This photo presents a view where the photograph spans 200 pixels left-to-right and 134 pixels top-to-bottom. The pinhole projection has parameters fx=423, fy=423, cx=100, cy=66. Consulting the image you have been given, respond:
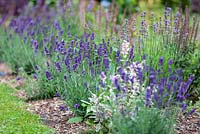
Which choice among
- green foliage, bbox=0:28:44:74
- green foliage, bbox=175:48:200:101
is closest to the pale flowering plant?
green foliage, bbox=175:48:200:101

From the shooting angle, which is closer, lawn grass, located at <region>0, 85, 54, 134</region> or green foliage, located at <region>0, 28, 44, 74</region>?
lawn grass, located at <region>0, 85, 54, 134</region>

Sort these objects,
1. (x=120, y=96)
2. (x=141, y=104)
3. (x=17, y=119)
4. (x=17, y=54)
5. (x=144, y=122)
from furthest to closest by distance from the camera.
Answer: (x=17, y=54) → (x=17, y=119) → (x=120, y=96) → (x=141, y=104) → (x=144, y=122)

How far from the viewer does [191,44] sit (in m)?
5.34

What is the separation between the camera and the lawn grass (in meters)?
4.20

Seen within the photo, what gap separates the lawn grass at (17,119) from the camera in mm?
4195

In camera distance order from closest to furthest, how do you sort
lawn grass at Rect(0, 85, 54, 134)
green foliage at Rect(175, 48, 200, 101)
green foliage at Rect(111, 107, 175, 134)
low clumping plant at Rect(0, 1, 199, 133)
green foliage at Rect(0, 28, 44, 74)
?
green foliage at Rect(111, 107, 175, 134) < low clumping plant at Rect(0, 1, 199, 133) < lawn grass at Rect(0, 85, 54, 134) < green foliage at Rect(175, 48, 200, 101) < green foliage at Rect(0, 28, 44, 74)

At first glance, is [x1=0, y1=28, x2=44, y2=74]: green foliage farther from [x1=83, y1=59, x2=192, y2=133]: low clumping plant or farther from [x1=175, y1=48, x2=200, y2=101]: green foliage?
[x1=83, y1=59, x2=192, y2=133]: low clumping plant

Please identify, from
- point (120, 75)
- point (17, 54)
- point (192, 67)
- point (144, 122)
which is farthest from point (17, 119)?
point (17, 54)

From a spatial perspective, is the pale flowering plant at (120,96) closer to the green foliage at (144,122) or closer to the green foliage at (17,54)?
the green foliage at (144,122)

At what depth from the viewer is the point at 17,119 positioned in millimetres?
4555

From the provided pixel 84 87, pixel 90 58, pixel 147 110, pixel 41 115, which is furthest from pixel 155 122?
pixel 41 115

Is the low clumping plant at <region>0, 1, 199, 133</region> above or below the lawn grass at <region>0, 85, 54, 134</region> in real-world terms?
above

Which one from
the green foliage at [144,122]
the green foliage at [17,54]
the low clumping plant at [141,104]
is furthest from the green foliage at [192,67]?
the green foliage at [17,54]

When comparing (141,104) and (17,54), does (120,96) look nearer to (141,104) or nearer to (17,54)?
(141,104)
